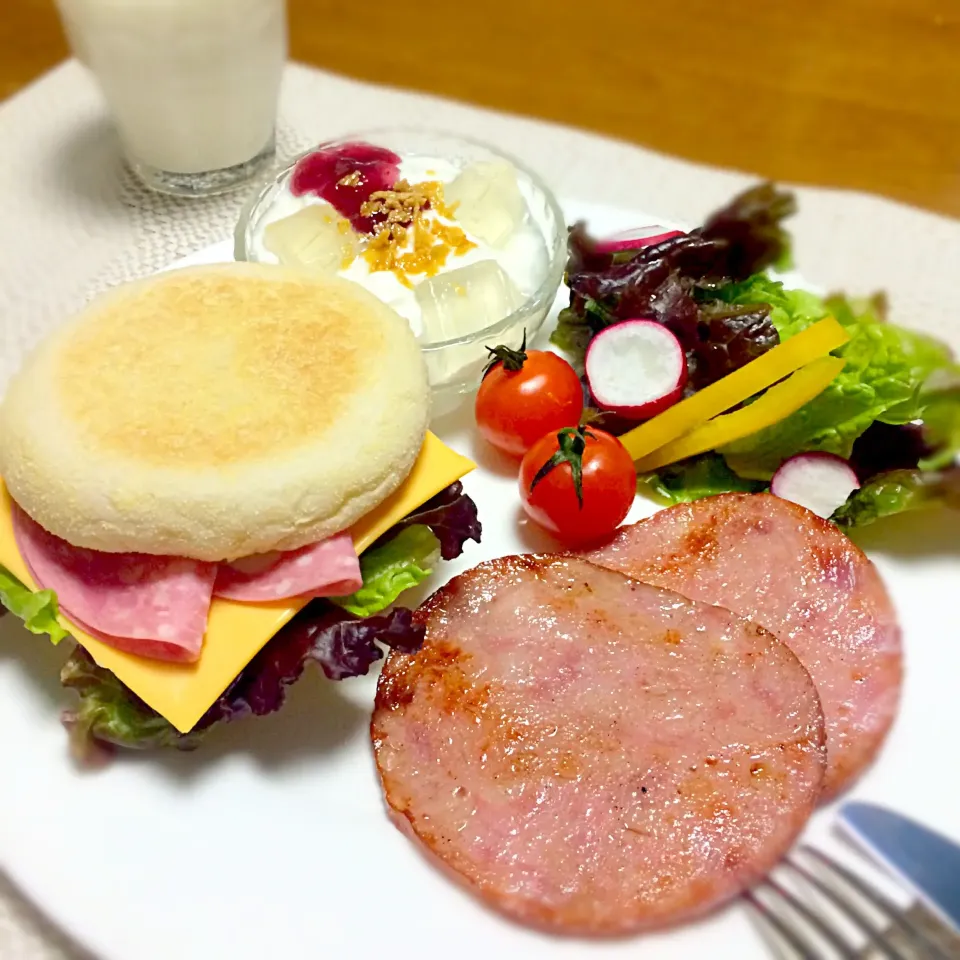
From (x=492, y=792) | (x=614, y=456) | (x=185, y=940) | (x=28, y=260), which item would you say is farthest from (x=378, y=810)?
(x=28, y=260)

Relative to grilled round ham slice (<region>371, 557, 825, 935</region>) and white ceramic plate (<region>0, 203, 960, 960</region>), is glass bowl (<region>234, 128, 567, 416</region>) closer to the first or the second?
grilled round ham slice (<region>371, 557, 825, 935</region>)

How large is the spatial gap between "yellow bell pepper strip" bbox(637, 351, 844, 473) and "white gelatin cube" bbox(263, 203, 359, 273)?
1073mm

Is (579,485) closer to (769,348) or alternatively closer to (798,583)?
(798,583)

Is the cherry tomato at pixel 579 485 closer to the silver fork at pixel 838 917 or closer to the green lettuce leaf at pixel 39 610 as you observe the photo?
the silver fork at pixel 838 917

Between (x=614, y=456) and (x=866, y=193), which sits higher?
(x=614, y=456)

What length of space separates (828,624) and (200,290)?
1.67 m

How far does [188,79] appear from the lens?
3.50 metres

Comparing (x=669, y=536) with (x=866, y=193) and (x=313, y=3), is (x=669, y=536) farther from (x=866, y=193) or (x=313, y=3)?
(x=313, y=3)

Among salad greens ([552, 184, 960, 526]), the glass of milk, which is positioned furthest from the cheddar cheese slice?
the glass of milk

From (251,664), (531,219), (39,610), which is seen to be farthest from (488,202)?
(39,610)

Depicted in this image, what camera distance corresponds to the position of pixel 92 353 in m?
2.04

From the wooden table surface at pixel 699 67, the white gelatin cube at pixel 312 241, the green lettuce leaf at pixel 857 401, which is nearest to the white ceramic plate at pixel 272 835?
the green lettuce leaf at pixel 857 401

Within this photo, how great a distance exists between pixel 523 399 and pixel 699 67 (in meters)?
3.05

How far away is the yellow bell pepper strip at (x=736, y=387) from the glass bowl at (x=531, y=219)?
0.47 meters
